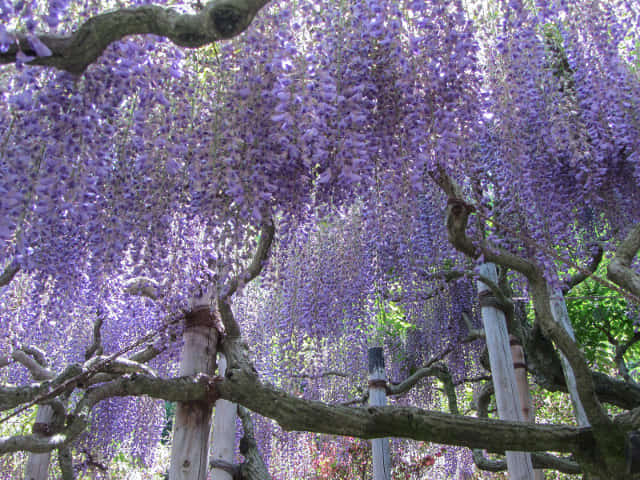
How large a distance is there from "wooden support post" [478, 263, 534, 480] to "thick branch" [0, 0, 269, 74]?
3087 millimetres

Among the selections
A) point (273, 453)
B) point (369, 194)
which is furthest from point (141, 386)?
point (273, 453)

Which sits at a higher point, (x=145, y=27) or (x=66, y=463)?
(x=145, y=27)

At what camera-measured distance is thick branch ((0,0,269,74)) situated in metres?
1.71

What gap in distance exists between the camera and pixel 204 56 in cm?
255

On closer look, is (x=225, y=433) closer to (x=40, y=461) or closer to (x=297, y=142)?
(x=40, y=461)

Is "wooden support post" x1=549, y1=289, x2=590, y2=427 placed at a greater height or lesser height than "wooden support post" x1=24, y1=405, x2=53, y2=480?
greater

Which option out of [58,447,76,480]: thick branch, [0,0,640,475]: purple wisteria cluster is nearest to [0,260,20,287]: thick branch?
[0,0,640,475]: purple wisteria cluster

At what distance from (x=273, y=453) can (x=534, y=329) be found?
12.9 feet

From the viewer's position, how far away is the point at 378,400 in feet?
16.1

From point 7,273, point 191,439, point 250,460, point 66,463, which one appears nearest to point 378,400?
point 250,460

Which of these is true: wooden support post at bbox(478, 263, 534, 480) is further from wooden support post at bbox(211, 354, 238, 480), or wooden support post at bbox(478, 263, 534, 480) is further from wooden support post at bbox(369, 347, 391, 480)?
wooden support post at bbox(211, 354, 238, 480)

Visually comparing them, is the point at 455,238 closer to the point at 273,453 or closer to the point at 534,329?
the point at 534,329

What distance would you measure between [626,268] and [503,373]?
4.40ft

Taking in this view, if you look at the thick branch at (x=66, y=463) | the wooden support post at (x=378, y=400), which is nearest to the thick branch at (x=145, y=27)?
the thick branch at (x=66, y=463)
